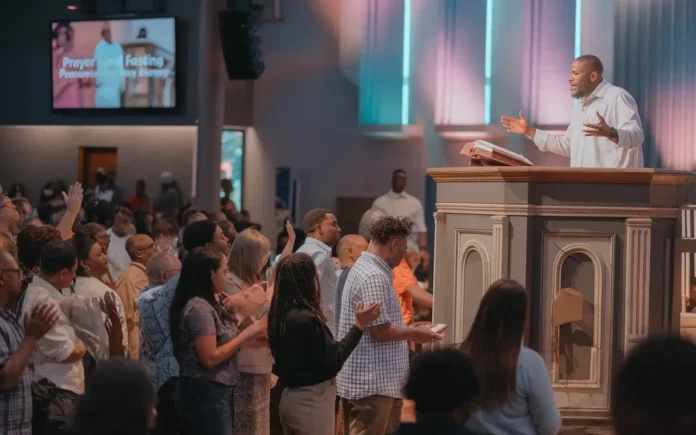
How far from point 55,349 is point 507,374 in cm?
179

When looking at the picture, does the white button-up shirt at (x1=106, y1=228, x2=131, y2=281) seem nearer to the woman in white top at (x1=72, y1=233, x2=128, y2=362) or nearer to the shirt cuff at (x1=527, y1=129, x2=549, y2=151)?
the woman in white top at (x1=72, y1=233, x2=128, y2=362)

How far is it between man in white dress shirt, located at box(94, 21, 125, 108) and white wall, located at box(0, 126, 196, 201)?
103cm

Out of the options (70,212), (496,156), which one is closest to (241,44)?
(70,212)

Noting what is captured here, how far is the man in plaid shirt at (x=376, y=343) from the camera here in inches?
174

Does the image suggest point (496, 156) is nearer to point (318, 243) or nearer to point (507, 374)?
point (318, 243)

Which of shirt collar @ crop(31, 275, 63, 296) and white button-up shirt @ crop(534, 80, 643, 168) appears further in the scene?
white button-up shirt @ crop(534, 80, 643, 168)

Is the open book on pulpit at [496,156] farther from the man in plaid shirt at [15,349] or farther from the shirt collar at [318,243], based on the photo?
the man in plaid shirt at [15,349]

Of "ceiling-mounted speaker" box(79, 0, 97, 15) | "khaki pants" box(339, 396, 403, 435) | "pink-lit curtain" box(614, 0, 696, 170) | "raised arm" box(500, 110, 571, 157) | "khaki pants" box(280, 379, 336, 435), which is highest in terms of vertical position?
"ceiling-mounted speaker" box(79, 0, 97, 15)

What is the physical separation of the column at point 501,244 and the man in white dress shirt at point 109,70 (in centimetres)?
997

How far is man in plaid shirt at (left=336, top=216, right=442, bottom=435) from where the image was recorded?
4410 mm

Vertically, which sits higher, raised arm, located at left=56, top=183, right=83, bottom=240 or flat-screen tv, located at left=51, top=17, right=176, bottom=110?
flat-screen tv, located at left=51, top=17, right=176, bottom=110

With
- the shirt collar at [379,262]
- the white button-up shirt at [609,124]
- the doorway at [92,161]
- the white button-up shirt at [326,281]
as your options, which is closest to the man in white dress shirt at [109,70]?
the doorway at [92,161]

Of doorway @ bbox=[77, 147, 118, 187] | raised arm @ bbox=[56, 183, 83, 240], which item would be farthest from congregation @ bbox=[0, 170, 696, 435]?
doorway @ bbox=[77, 147, 118, 187]

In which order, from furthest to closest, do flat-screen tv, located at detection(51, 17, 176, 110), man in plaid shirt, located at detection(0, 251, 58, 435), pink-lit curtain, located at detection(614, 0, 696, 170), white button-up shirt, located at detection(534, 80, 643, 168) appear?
flat-screen tv, located at detection(51, 17, 176, 110) < pink-lit curtain, located at detection(614, 0, 696, 170) < white button-up shirt, located at detection(534, 80, 643, 168) < man in plaid shirt, located at detection(0, 251, 58, 435)
